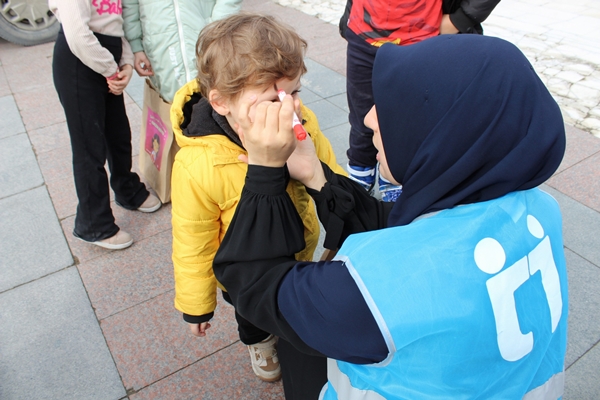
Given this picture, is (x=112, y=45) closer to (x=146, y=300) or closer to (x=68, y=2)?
(x=68, y=2)

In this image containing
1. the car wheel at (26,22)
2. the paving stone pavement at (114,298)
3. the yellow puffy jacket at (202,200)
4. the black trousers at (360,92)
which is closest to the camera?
the yellow puffy jacket at (202,200)

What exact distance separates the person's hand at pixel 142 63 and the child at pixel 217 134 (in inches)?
38.5

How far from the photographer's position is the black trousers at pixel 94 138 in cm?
239

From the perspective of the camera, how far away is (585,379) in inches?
84.3

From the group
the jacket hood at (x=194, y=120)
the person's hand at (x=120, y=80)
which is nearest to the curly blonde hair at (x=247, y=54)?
the jacket hood at (x=194, y=120)

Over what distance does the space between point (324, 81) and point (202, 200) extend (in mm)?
3586

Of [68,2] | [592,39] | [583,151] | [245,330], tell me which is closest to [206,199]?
[245,330]

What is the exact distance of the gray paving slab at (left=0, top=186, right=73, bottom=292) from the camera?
2812 mm

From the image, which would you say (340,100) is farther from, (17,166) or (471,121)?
(471,121)

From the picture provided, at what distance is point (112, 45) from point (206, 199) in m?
1.28

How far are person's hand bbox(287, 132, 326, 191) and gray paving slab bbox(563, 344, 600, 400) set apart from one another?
60.2 inches

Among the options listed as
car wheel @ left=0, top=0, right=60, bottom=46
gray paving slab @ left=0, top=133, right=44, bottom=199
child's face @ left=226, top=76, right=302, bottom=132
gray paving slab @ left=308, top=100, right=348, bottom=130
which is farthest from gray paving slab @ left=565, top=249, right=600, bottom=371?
car wheel @ left=0, top=0, right=60, bottom=46

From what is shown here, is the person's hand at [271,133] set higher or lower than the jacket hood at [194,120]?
higher

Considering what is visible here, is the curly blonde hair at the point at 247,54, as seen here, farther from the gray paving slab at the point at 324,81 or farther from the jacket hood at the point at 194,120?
the gray paving slab at the point at 324,81
